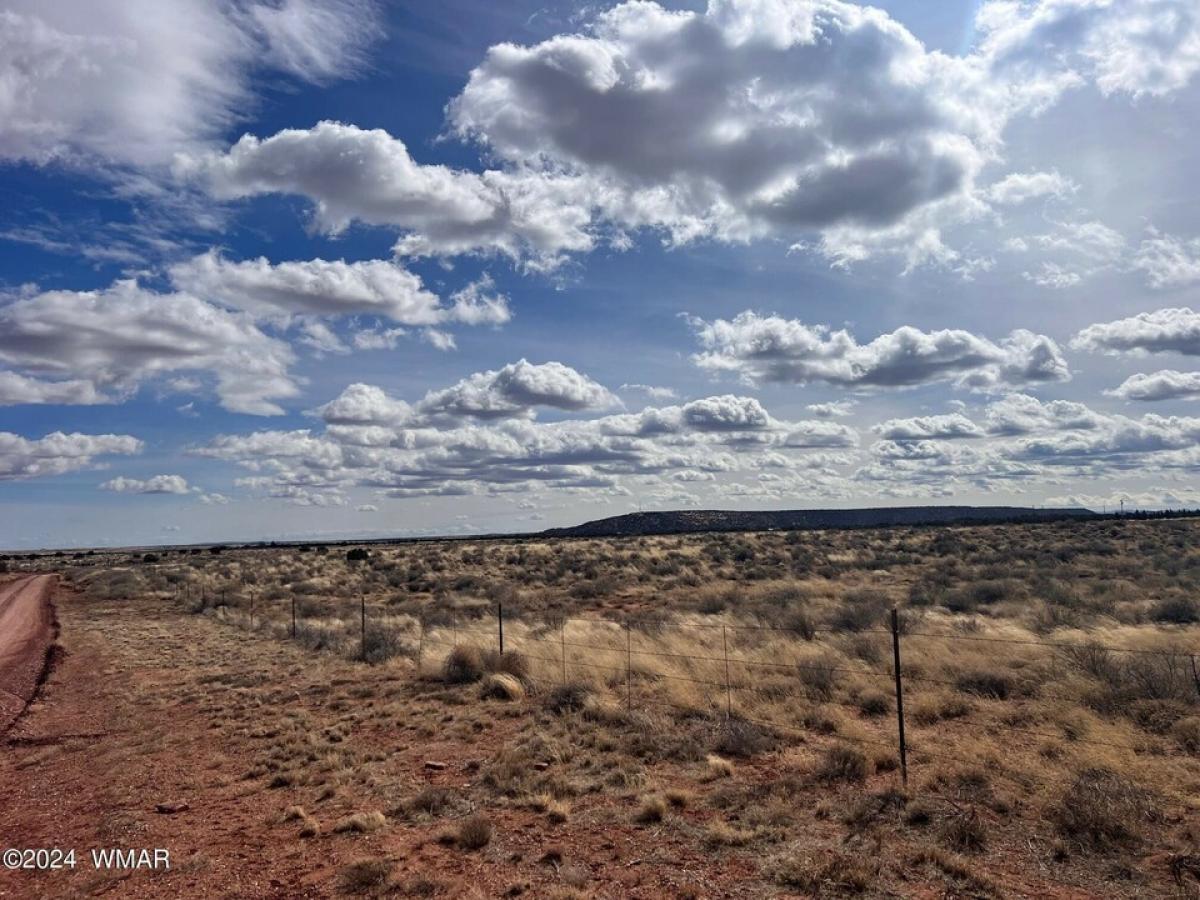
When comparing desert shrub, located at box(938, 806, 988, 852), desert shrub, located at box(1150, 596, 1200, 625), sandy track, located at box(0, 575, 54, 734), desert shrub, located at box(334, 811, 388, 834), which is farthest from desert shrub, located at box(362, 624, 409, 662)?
desert shrub, located at box(1150, 596, 1200, 625)

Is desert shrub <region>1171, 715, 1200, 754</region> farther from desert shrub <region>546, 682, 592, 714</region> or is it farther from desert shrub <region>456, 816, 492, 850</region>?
desert shrub <region>456, 816, 492, 850</region>

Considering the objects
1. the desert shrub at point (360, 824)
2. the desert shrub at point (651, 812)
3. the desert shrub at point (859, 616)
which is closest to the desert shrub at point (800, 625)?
the desert shrub at point (859, 616)

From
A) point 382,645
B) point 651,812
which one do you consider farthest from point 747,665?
point 382,645

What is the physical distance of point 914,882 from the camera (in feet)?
23.5

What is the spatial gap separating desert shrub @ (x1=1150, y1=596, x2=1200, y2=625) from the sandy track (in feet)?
90.3

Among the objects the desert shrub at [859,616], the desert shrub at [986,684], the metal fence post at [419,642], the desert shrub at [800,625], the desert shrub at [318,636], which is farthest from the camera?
the desert shrub at [318,636]

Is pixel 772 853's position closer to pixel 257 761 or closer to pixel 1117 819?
pixel 1117 819

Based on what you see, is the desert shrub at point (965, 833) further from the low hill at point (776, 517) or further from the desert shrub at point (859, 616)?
the low hill at point (776, 517)

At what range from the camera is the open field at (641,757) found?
25.3 ft

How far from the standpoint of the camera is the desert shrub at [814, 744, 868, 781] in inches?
394

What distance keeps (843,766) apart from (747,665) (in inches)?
253

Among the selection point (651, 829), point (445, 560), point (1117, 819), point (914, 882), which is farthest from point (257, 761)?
point (445, 560)

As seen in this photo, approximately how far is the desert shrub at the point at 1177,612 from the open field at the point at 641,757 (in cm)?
11

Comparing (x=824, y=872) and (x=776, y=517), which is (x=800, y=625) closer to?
(x=824, y=872)
